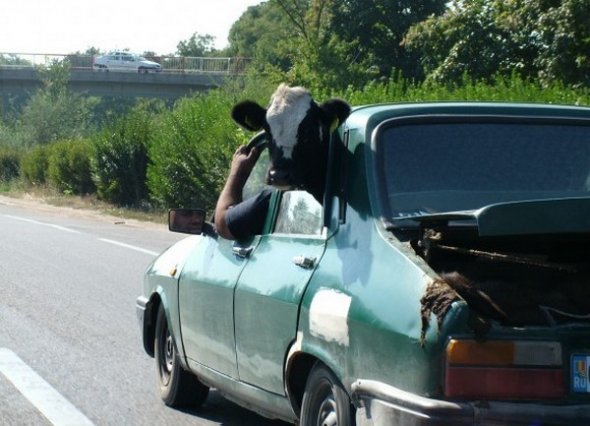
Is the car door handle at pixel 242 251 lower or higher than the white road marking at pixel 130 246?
higher

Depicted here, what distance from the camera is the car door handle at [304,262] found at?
16.9 feet

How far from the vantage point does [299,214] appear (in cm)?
557

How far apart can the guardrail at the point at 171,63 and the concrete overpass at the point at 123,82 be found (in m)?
0.44

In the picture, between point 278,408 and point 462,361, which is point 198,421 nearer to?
point 278,408

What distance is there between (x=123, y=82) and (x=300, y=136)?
72.0 m

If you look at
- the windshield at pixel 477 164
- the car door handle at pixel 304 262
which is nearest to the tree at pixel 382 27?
the windshield at pixel 477 164

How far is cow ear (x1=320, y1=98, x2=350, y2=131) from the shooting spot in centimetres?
535

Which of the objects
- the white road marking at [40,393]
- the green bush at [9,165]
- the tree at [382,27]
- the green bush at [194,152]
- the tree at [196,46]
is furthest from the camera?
the tree at [196,46]

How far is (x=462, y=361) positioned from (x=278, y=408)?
5.21 ft

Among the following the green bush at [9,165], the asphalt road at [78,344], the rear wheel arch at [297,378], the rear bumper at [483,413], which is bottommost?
the green bush at [9,165]

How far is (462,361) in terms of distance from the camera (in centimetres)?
408

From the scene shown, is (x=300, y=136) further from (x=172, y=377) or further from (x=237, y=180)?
(x=172, y=377)

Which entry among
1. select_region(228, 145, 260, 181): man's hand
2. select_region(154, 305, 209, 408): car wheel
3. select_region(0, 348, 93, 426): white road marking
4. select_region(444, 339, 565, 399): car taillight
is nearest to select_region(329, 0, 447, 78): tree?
select_region(0, 348, 93, 426): white road marking

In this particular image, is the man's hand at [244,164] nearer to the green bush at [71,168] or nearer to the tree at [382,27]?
the green bush at [71,168]
